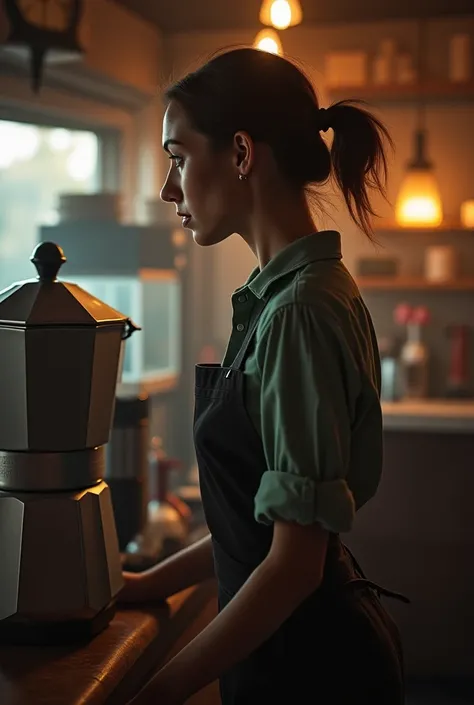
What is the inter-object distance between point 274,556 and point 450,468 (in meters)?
2.64

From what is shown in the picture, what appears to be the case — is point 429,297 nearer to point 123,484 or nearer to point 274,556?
point 123,484

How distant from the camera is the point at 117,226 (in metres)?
3.30

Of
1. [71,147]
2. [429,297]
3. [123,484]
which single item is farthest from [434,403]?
[123,484]

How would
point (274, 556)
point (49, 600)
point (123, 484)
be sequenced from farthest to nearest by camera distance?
point (123, 484), point (49, 600), point (274, 556)

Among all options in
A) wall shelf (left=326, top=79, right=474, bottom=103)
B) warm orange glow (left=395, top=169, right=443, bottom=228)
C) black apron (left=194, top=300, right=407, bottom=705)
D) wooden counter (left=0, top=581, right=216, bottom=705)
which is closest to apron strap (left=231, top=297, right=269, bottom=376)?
black apron (left=194, top=300, right=407, bottom=705)

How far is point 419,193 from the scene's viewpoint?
12.5 ft

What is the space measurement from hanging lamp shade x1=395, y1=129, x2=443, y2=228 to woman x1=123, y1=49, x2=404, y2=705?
2727 mm

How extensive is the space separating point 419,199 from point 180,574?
2.70m

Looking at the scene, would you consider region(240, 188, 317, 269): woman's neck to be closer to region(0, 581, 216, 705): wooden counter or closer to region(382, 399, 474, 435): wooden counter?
region(0, 581, 216, 705): wooden counter

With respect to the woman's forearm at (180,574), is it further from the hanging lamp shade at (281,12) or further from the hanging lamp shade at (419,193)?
the hanging lamp shade at (419,193)

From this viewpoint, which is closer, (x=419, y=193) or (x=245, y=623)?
(x=245, y=623)

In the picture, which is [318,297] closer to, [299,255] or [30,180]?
[299,255]

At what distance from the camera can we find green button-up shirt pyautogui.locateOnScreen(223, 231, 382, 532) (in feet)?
3.04

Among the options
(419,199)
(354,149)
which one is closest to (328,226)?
(419,199)
